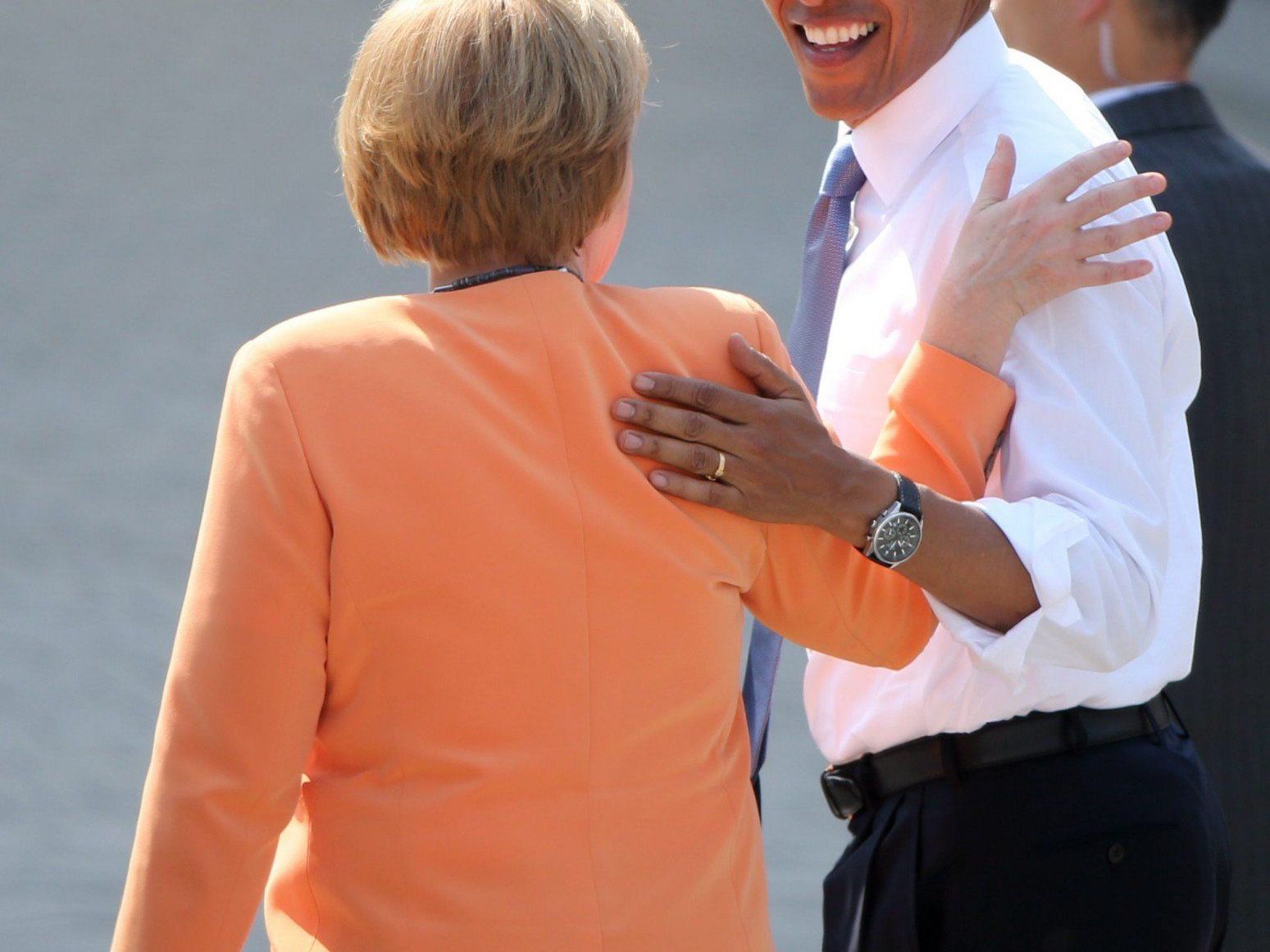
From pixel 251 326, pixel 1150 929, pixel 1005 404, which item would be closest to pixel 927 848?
pixel 1150 929

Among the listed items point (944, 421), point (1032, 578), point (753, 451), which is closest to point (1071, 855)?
point (1032, 578)

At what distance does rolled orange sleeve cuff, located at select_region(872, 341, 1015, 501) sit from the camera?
1.44m

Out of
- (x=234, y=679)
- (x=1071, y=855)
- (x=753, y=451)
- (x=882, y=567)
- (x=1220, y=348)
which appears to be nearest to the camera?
(x=234, y=679)

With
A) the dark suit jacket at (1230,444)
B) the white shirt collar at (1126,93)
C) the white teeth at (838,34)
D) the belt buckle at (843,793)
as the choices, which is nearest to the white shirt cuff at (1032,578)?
the belt buckle at (843,793)

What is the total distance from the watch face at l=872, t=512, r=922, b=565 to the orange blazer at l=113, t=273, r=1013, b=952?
0.57ft

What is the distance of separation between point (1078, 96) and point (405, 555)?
955 millimetres

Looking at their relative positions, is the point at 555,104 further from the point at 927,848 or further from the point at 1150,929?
the point at 1150,929

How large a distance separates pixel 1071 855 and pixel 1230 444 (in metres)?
0.92

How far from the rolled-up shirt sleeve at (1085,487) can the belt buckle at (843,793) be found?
32cm

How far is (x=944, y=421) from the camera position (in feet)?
4.75

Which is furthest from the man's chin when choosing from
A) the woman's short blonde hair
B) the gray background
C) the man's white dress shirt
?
the gray background

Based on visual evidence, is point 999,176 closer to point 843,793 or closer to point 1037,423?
point 1037,423

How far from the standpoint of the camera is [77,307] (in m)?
4.98

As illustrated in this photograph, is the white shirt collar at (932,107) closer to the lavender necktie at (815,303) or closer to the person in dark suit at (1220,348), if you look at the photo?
the lavender necktie at (815,303)
